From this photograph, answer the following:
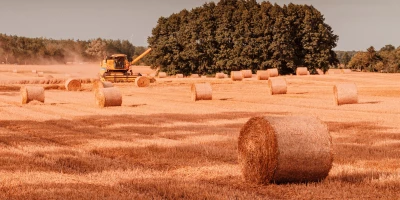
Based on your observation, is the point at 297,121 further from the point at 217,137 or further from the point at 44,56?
the point at 44,56

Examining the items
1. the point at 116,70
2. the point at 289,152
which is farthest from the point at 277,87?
the point at 289,152

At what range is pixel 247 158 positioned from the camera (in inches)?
392

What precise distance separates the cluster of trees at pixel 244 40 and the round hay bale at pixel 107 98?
41167 millimetres

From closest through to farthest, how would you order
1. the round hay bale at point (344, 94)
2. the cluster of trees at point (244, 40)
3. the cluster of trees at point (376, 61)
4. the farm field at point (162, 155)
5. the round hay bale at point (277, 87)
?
the farm field at point (162, 155), the round hay bale at point (344, 94), the round hay bale at point (277, 87), the cluster of trees at point (244, 40), the cluster of trees at point (376, 61)

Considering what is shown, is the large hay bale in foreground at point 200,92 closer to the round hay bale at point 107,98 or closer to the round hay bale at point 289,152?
the round hay bale at point 107,98

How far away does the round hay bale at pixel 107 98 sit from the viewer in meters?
24.9

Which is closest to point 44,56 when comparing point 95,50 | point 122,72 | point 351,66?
point 95,50

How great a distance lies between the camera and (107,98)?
2484 cm

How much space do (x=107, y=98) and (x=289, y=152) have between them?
16.6 metres

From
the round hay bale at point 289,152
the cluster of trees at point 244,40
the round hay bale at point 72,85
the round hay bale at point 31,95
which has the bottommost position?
the round hay bale at point 72,85

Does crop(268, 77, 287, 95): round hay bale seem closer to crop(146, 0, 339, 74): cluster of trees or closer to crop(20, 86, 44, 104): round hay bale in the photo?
crop(20, 86, 44, 104): round hay bale

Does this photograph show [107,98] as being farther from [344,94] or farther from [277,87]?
[277,87]

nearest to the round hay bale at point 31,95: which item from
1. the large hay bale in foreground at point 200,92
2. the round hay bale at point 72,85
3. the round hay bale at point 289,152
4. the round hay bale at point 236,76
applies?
the large hay bale in foreground at point 200,92

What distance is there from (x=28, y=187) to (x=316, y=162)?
447cm
